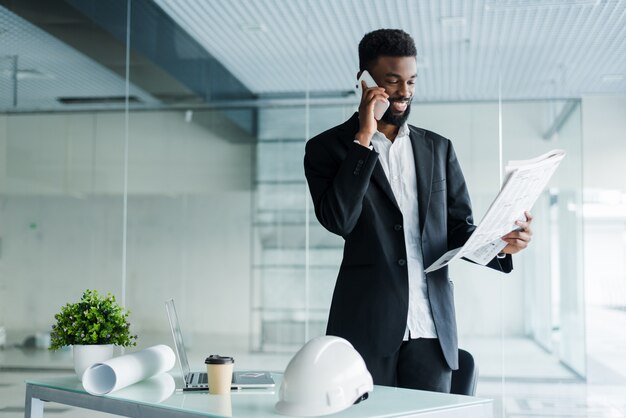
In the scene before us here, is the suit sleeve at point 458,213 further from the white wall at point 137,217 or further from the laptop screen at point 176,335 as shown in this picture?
the white wall at point 137,217

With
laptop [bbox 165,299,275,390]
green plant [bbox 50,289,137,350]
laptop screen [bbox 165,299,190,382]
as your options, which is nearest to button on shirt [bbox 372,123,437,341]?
laptop [bbox 165,299,275,390]

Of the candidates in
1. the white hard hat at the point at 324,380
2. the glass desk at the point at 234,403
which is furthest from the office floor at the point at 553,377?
the white hard hat at the point at 324,380

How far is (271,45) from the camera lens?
5.48 m

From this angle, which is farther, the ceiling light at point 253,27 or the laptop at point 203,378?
the ceiling light at point 253,27

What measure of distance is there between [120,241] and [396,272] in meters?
3.55

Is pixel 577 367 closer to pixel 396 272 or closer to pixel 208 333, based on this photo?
pixel 208 333

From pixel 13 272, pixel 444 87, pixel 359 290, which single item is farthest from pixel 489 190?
pixel 359 290

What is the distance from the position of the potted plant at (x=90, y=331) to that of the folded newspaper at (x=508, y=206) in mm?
900

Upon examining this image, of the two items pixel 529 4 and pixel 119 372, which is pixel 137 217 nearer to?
pixel 529 4

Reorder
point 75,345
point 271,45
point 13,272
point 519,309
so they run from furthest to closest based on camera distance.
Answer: point 271,45, point 519,309, point 13,272, point 75,345

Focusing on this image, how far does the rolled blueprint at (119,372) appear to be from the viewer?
1.82m

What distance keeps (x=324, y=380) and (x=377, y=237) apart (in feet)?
2.13

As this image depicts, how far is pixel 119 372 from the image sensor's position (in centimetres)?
183

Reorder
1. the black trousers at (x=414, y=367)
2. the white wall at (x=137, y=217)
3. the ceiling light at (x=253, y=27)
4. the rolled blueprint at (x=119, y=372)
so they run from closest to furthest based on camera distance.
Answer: the rolled blueprint at (x=119, y=372), the black trousers at (x=414, y=367), the white wall at (x=137, y=217), the ceiling light at (x=253, y=27)
